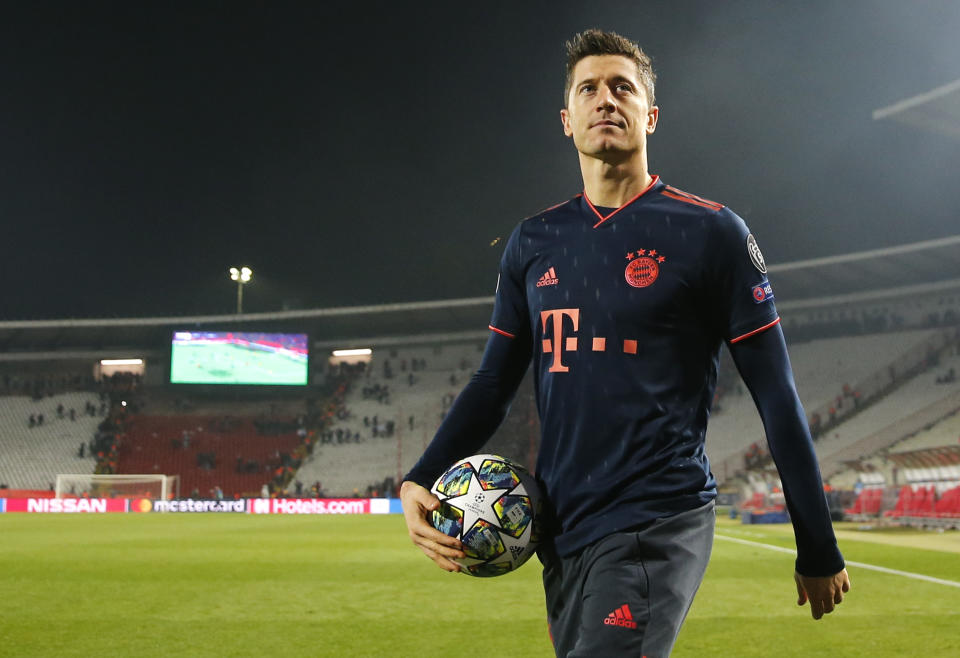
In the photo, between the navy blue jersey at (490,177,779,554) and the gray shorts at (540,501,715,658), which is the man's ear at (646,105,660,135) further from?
the gray shorts at (540,501,715,658)

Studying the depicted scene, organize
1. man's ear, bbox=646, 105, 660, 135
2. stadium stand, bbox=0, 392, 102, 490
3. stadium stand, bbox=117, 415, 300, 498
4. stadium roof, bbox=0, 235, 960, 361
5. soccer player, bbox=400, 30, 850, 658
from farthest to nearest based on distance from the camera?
1. stadium stand, bbox=117, 415, 300, 498
2. stadium stand, bbox=0, 392, 102, 490
3. stadium roof, bbox=0, 235, 960, 361
4. man's ear, bbox=646, 105, 660, 135
5. soccer player, bbox=400, 30, 850, 658

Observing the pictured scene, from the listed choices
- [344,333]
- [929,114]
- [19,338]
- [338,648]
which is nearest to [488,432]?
[338,648]

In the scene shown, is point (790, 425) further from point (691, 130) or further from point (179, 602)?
point (691, 130)

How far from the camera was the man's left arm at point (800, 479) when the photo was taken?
2408 millimetres

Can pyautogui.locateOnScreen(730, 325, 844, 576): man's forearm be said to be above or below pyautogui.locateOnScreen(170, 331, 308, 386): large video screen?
below

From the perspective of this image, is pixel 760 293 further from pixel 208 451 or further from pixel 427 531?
pixel 208 451

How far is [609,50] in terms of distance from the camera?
2.77m

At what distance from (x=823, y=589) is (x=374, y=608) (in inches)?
273

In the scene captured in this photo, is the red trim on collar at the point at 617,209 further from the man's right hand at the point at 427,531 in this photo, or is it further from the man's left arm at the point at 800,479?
the man's right hand at the point at 427,531

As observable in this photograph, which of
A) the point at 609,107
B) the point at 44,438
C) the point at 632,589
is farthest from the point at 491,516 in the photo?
the point at 44,438

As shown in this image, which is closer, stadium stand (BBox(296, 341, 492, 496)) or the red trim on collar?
the red trim on collar

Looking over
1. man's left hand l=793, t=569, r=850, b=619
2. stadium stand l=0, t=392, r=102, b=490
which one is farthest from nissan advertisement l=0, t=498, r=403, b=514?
man's left hand l=793, t=569, r=850, b=619

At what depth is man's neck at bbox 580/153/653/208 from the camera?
2.79 m

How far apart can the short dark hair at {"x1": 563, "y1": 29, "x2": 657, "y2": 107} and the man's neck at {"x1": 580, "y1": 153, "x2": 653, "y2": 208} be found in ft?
0.76
